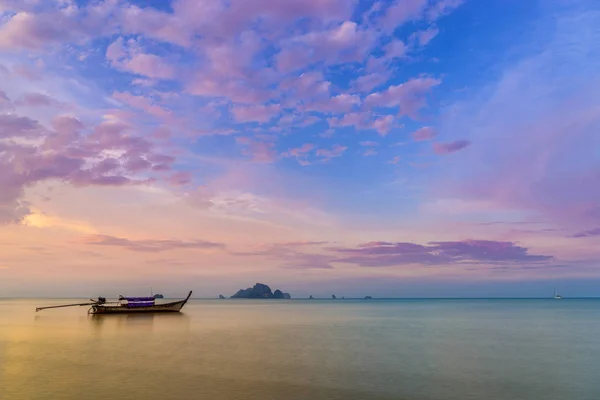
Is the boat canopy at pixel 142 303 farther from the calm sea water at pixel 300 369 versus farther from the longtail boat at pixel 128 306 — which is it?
the calm sea water at pixel 300 369

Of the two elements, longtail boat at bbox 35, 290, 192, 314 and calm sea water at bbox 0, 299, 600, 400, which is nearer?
calm sea water at bbox 0, 299, 600, 400

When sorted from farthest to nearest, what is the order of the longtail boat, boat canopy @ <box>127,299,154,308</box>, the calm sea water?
boat canopy @ <box>127,299,154,308</box>, the longtail boat, the calm sea water

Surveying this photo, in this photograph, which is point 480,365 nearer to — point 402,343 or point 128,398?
point 402,343

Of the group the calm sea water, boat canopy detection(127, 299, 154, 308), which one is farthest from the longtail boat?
the calm sea water

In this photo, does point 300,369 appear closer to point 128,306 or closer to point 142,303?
point 128,306

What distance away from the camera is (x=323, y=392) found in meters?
26.1

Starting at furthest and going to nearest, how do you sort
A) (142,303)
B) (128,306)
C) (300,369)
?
(142,303), (128,306), (300,369)

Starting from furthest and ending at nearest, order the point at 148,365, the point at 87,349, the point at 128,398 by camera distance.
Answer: the point at 87,349
the point at 148,365
the point at 128,398

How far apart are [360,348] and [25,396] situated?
100 ft

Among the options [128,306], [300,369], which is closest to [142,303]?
[128,306]

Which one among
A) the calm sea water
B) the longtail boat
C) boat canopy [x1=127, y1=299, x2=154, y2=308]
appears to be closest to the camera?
the calm sea water

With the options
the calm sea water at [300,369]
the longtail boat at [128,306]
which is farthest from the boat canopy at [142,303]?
the calm sea water at [300,369]

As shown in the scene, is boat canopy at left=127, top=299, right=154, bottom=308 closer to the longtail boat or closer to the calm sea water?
the longtail boat

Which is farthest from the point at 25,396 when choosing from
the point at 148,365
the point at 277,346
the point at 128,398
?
the point at 277,346
